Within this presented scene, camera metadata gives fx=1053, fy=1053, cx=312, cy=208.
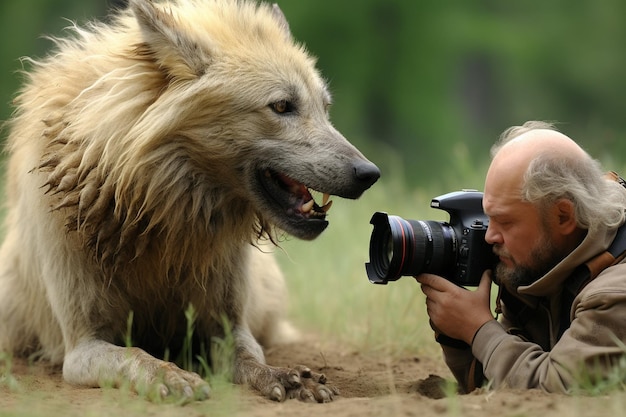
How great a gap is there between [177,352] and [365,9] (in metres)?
16.5

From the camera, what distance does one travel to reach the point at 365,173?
17.2 ft

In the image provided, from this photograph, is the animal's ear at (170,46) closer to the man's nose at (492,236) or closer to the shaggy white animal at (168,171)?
the shaggy white animal at (168,171)

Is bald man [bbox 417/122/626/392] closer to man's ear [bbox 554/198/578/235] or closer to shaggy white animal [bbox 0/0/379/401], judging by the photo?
man's ear [bbox 554/198/578/235]

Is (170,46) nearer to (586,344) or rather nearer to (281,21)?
(281,21)

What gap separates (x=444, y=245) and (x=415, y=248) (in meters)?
0.16

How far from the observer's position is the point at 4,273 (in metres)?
6.59

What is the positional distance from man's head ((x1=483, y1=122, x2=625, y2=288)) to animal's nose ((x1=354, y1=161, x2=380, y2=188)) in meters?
0.72

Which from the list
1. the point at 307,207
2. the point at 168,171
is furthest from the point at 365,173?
the point at 168,171

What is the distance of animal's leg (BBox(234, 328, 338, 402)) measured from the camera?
4.99 m

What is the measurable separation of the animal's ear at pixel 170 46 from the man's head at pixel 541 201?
1564 millimetres

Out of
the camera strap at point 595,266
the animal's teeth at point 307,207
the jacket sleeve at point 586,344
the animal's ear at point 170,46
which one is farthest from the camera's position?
the animal's teeth at point 307,207

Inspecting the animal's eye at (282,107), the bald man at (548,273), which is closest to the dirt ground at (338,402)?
the bald man at (548,273)

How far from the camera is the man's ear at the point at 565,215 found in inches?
175

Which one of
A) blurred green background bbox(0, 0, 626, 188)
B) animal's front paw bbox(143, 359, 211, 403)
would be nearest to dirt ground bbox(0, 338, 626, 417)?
animal's front paw bbox(143, 359, 211, 403)
